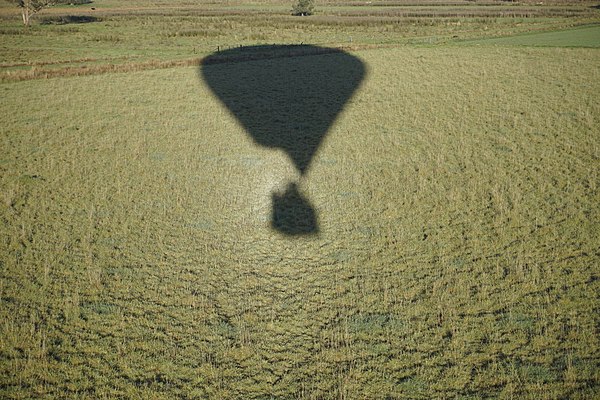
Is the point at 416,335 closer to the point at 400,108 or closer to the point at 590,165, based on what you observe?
the point at 590,165

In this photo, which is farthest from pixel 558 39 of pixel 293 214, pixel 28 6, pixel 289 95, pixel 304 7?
pixel 28 6

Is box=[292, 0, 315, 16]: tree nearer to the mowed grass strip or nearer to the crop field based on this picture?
the crop field

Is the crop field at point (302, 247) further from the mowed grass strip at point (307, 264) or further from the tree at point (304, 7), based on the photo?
the tree at point (304, 7)

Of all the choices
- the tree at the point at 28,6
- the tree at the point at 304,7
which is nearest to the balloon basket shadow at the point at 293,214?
the tree at the point at 28,6

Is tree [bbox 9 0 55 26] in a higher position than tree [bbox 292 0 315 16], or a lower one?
higher

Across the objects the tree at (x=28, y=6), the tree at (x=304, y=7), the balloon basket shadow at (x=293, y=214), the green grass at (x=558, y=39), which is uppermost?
the balloon basket shadow at (x=293, y=214)

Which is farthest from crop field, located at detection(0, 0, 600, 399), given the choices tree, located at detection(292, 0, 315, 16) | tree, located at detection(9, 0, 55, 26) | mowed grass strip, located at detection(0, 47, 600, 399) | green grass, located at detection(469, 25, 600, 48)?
tree, located at detection(292, 0, 315, 16)
